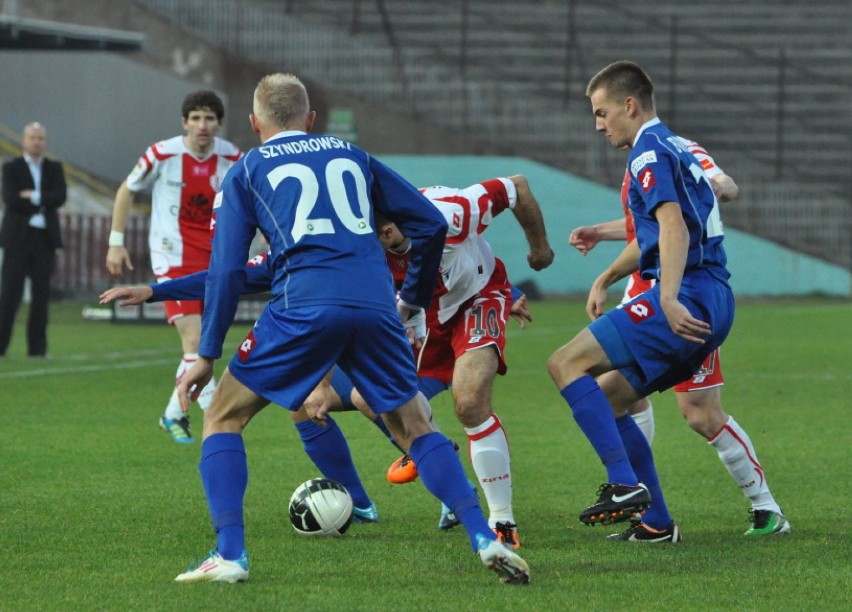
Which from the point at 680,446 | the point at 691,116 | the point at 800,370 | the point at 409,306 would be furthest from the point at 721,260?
the point at 691,116

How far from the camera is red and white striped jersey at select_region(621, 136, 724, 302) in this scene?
6.61 meters

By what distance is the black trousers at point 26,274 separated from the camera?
14.5m

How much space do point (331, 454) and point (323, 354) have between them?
152 cm

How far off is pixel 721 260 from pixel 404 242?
1.29 meters

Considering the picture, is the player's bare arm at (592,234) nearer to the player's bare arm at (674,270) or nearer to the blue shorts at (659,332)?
the blue shorts at (659,332)

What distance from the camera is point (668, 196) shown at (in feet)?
18.3

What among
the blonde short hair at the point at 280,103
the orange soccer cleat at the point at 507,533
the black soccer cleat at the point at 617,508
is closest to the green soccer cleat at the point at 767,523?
the orange soccer cleat at the point at 507,533

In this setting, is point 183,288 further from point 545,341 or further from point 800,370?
point 545,341

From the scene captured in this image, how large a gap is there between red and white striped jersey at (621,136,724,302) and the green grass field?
1007 millimetres

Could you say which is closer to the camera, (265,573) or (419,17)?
(265,573)

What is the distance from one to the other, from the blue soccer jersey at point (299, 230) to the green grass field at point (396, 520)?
36.9 inches

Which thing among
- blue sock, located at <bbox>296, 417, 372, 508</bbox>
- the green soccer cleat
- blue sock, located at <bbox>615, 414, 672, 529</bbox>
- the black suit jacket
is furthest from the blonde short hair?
the black suit jacket

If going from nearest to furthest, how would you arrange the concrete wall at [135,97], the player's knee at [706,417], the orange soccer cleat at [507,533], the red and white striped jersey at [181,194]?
the orange soccer cleat at [507,533] < the player's knee at [706,417] < the red and white striped jersey at [181,194] < the concrete wall at [135,97]

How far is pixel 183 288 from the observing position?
5.64 meters
